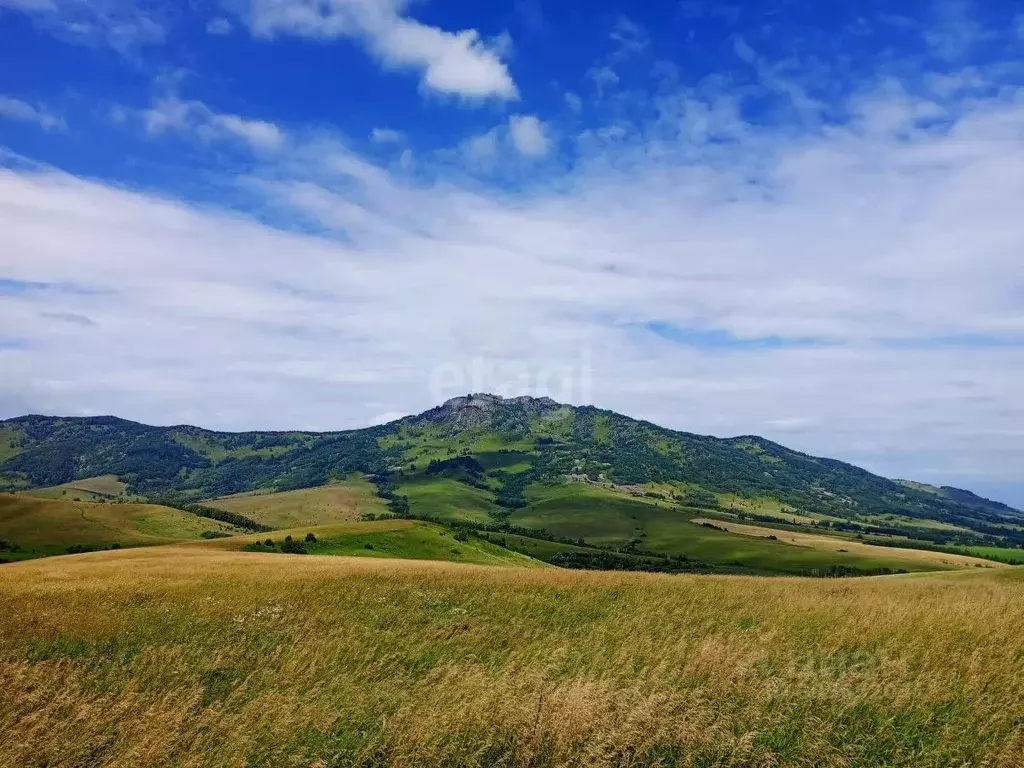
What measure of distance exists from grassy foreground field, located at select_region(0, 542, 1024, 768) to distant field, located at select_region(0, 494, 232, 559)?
159066 mm

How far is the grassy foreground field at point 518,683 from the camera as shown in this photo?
8305 millimetres

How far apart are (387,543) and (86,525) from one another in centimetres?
11661

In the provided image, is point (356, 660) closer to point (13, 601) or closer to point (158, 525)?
point (13, 601)

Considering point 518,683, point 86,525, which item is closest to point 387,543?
point 518,683

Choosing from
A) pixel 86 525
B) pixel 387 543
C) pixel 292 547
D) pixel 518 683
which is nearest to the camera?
pixel 518 683

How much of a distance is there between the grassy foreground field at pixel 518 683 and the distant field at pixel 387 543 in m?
75.2

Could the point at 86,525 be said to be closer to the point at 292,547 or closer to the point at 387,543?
the point at 292,547

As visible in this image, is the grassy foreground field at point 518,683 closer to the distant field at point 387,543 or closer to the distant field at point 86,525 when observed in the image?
the distant field at point 387,543

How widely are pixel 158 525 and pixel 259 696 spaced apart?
7860 inches

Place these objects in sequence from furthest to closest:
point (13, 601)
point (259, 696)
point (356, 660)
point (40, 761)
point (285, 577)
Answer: point (285, 577), point (13, 601), point (356, 660), point (259, 696), point (40, 761)

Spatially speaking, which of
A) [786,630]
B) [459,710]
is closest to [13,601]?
[459,710]

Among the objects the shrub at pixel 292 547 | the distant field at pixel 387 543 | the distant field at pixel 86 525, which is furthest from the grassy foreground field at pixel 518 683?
the distant field at pixel 86 525

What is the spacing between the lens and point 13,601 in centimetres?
2102

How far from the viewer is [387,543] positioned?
10219cm
